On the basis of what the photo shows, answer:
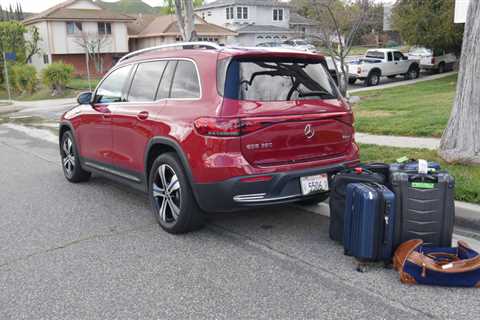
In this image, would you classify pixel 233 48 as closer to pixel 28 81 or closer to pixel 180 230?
pixel 180 230

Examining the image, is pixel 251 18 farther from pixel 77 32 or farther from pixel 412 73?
pixel 412 73

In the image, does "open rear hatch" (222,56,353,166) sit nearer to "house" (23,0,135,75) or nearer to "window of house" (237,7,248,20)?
"house" (23,0,135,75)

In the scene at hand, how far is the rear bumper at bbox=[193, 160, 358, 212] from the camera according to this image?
4.43m

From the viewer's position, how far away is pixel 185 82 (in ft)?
16.3

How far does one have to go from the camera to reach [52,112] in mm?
20500

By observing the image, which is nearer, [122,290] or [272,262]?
Result: [122,290]

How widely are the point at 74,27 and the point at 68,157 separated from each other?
38215 mm

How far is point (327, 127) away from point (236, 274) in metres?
1.69

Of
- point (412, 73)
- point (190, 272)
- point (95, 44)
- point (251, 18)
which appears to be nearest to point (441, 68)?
point (412, 73)

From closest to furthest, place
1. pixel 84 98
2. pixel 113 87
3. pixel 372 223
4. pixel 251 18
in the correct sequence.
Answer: pixel 372 223 → pixel 113 87 → pixel 84 98 → pixel 251 18

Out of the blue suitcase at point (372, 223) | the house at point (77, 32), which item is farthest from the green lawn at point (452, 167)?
the house at point (77, 32)

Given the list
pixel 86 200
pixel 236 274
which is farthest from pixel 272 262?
pixel 86 200

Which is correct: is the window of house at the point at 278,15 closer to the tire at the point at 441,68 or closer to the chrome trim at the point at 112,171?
the tire at the point at 441,68

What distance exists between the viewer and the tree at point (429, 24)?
2188 cm
